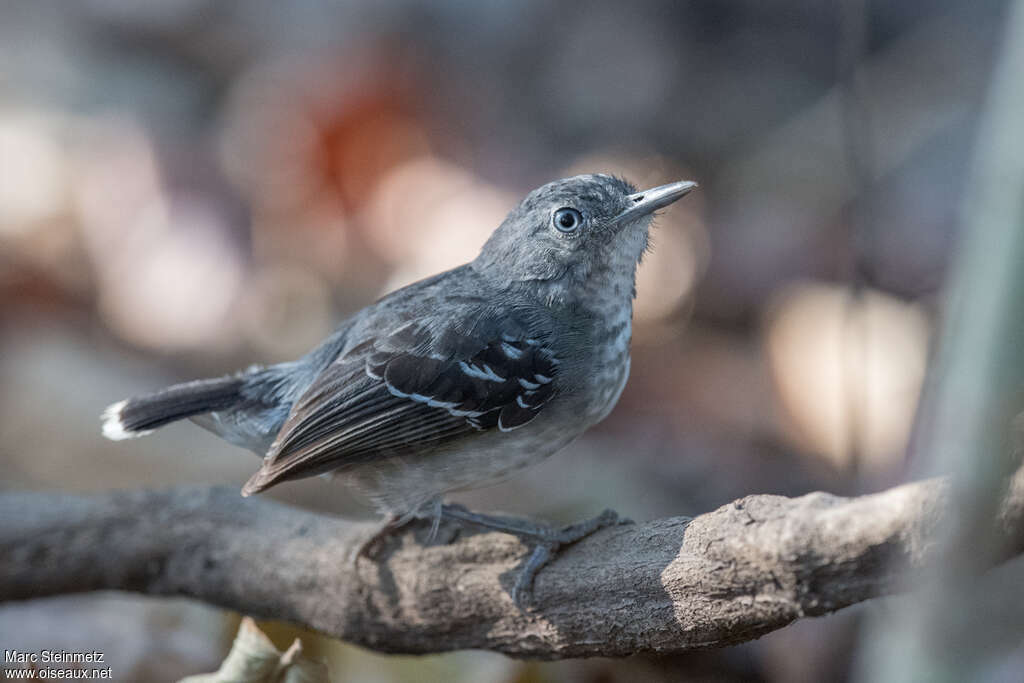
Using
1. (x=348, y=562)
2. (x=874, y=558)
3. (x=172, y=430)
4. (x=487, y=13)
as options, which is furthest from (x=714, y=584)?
(x=487, y=13)

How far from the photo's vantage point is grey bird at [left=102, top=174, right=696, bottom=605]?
342 centimetres

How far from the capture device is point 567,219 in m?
3.67

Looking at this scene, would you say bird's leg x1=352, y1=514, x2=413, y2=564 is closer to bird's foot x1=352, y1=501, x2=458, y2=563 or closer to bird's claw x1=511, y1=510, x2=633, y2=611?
bird's foot x1=352, y1=501, x2=458, y2=563

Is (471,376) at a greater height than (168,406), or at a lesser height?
lesser

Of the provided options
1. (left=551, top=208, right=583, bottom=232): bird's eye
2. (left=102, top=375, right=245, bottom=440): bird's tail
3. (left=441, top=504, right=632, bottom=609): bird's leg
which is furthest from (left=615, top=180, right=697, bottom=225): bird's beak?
(left=102, top=375, right=245, bottom=440): bird's tail

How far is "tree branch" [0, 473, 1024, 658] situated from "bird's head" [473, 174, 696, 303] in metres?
0.90

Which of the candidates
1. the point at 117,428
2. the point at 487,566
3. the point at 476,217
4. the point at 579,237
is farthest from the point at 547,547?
the point at 476,217

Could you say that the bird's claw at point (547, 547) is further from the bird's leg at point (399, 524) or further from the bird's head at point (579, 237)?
the bird's head at point (579, 237)

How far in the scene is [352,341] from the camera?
3803 mm

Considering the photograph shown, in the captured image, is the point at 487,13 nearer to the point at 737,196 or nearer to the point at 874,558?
the point at 737,196

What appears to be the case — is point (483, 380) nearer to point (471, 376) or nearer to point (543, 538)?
point (471, 376)

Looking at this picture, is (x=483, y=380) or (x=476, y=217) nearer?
(x=483, y=380)

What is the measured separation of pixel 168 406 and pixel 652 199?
1825 millimetres

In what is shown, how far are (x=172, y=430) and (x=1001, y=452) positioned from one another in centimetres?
599
